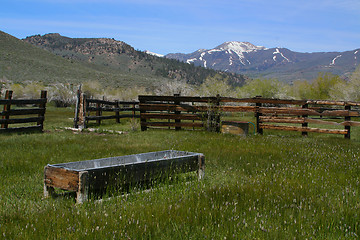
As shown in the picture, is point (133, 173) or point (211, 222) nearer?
point (211, 222)

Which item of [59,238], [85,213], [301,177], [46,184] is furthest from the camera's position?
[301,177]

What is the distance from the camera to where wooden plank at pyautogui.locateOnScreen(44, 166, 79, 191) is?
4.73 meters

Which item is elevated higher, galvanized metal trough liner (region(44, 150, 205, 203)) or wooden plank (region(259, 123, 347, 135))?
wooden plank (region(259, 123, 347, 135))

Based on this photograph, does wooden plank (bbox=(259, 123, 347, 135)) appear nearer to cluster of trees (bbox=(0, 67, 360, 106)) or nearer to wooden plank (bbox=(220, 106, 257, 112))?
wooden plank (bbox=(220, 106, 257, 112))

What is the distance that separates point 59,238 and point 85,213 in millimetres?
663

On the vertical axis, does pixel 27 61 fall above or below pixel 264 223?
above

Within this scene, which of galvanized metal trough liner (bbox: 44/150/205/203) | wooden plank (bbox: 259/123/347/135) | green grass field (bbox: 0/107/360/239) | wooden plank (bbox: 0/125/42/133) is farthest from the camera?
wooden plank (bbox: 259/123/347/135)

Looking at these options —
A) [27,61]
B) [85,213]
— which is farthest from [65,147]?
[27,61]

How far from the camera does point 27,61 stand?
369 feet

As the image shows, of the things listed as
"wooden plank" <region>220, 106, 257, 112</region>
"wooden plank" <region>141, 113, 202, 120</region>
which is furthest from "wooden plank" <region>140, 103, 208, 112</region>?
"wooden plank" <region>220, 106, 257, 112</region>

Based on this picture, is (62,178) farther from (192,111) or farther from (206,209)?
(192,111)

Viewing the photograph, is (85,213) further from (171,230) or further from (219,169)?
(219,169)

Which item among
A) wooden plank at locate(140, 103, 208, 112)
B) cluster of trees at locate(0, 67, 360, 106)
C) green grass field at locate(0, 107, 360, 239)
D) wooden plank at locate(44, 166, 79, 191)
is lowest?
green grass field at locate(0, 107, 360, 239)

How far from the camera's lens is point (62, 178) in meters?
4.90
